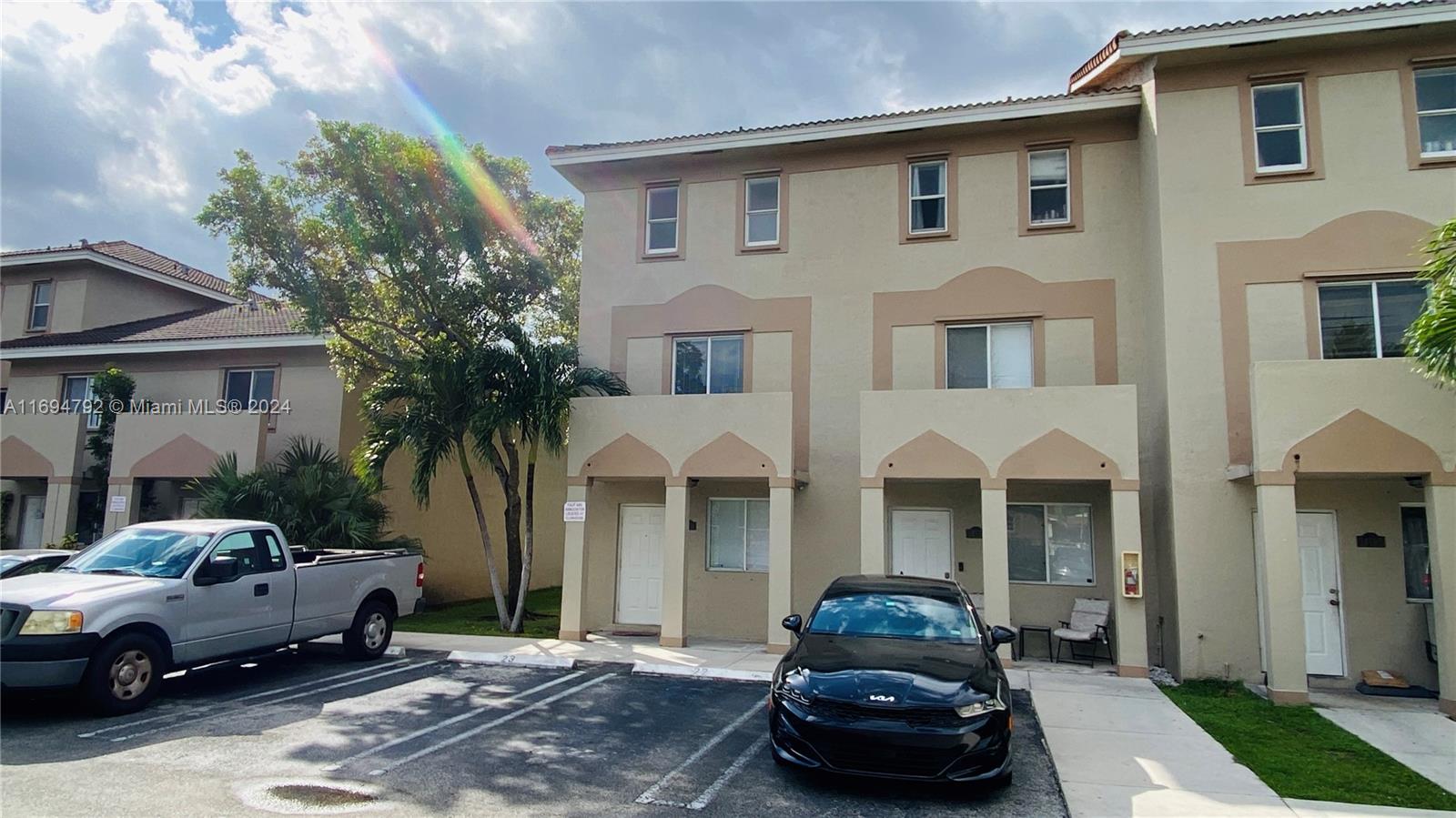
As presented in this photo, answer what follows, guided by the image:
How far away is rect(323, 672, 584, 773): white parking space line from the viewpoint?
291 inches

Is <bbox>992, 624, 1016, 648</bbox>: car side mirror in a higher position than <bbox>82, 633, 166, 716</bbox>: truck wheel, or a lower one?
higher

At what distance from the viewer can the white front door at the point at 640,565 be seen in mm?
16000

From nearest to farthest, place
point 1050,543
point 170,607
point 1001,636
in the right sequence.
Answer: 1. point 1001,636
2. point 170,607
3. point 1050,543

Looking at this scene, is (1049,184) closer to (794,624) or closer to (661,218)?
(661,218)

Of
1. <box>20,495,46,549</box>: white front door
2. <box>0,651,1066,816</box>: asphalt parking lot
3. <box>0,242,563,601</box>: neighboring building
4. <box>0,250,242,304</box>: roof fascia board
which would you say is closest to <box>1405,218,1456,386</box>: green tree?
<box>0,651,1066,816</box>: asphalt parking lot

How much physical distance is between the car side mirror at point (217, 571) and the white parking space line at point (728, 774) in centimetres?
616

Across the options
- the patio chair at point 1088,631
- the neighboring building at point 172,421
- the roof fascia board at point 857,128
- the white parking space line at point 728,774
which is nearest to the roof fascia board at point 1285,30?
the roof fascia board at point 857,128

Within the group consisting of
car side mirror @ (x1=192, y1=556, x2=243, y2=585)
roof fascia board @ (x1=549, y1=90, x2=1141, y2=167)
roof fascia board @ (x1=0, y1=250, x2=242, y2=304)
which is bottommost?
car side mirror @ (x1=192, y1=556, x2=243, y2=585)

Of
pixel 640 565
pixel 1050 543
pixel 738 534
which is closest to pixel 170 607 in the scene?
pixel 640 565

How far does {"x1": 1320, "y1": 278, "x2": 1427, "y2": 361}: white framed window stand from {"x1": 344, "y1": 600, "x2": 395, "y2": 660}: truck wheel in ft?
46.5

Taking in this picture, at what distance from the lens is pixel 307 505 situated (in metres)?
17.6

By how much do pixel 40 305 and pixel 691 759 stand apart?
2773 cm

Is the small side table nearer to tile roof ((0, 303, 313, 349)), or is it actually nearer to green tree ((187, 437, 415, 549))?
green tree ((187, 437, 415, 549))

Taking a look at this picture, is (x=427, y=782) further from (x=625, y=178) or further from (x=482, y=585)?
(x=482, y=585)
